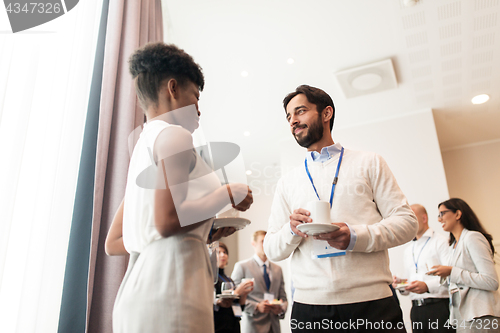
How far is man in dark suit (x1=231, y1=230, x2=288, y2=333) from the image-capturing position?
3.44 metres

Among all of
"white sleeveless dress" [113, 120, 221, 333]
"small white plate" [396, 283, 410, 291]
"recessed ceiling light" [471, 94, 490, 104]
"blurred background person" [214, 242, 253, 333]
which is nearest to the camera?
"white sleeveless dress" [113, 120, 221, 333]

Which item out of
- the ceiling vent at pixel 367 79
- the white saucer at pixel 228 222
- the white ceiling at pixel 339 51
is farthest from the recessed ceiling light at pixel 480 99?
the white saucer at pixel 228 222

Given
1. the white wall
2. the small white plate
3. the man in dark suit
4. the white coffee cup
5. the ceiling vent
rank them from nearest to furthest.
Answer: the white coffee cup, the small white plate, the man in dark suit, the ceiling vent, the white wall

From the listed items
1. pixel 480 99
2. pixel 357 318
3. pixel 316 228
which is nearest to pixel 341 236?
pixel 316 228

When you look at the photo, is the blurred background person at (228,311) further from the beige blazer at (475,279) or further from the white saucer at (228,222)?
the white saucer at (228,222)

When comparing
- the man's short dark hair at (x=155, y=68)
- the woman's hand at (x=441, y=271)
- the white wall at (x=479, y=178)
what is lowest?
the woman's hand at (x=441, y=271)

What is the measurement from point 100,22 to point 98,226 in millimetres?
1115

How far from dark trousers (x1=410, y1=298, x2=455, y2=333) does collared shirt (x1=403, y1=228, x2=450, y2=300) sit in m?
0.08

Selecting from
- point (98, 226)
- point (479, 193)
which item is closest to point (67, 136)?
point (98, 226)

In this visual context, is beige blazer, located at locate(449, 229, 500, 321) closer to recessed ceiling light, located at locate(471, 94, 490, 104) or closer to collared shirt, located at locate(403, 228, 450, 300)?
collared shirt, located at locate(403, 228, 450, 300)

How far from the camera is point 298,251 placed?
1.38 metres

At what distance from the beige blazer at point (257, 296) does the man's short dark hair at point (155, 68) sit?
2.94 m

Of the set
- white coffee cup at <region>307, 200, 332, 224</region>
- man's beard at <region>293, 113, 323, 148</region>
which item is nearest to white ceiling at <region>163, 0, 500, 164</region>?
man's beard at <region>293, 113, 323, 148</region>

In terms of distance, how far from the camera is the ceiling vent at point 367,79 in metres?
3.62
